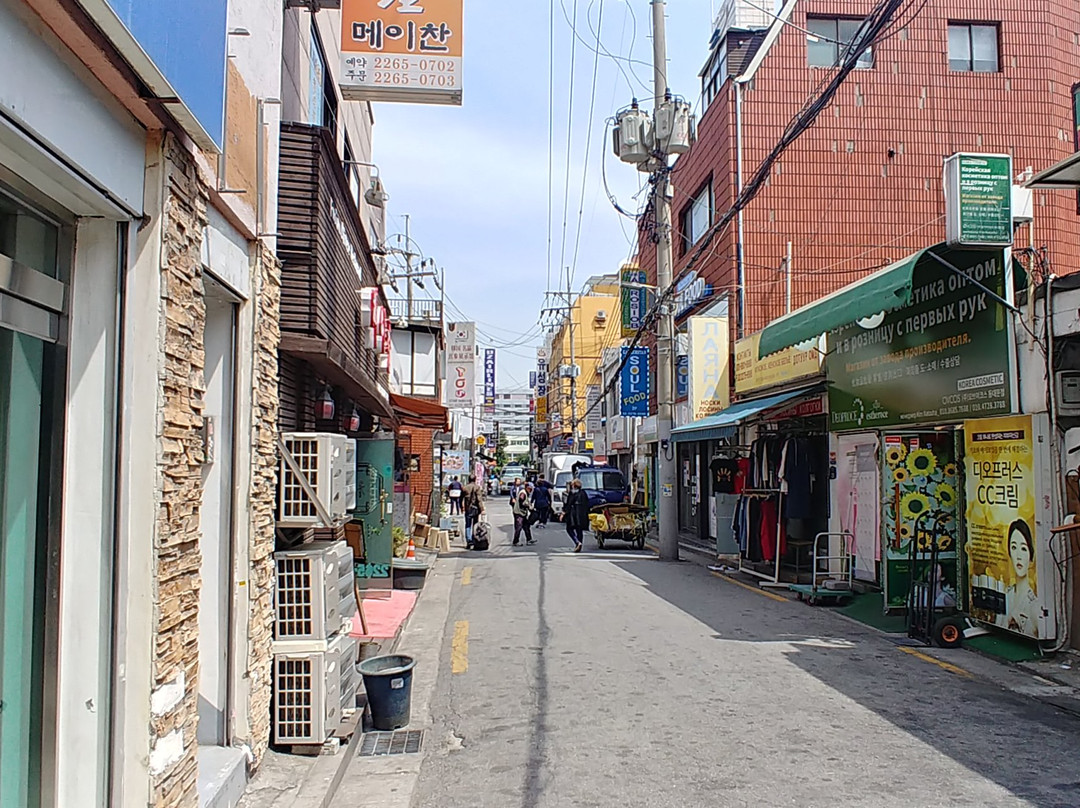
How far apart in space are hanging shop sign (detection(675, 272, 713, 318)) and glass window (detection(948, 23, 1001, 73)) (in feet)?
25.2

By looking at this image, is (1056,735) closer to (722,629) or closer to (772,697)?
(772,697)

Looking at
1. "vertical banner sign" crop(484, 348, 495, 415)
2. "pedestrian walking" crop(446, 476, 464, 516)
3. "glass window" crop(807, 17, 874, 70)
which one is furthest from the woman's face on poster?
"vertical banner sign" crop(484, 348, 495, 415)

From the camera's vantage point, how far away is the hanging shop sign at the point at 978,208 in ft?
30.2

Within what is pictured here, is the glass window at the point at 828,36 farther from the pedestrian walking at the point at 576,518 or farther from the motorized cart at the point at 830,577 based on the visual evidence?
the motorized cart at the point at 830,577

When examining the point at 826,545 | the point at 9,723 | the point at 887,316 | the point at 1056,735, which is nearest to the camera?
the point at 9,723

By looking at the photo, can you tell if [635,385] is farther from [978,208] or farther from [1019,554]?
[1019,554]

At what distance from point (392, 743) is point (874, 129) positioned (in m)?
19.3

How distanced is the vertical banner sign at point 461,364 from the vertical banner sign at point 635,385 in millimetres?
5251

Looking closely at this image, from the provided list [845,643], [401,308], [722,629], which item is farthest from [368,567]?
[401,308]

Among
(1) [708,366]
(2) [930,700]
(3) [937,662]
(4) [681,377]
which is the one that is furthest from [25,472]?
(4) [681,377]

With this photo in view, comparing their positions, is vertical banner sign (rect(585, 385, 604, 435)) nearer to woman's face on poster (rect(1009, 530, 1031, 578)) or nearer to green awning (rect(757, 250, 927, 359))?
green awning (rect(757, 250, 927, 359))

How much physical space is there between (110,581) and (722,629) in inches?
317

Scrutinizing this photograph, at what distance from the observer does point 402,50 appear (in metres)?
9.99

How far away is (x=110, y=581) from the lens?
3617mm
